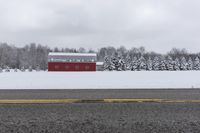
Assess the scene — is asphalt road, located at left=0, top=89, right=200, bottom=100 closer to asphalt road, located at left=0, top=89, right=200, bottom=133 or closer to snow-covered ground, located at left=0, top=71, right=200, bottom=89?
asphalt road, located at left=0, top=89, right=200, bottom=133

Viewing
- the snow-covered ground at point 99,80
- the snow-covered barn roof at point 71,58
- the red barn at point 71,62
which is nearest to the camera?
the snow-covered ground at point 99,80

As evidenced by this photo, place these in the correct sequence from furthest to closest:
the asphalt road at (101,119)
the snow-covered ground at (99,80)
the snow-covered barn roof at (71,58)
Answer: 1. the snow-covered barn roof at (71,58)
2. the snow-covered ground at (99,80)
3. the asphalt road at (101,119)

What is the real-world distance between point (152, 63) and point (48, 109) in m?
86.7

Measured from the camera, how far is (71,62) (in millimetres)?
65812

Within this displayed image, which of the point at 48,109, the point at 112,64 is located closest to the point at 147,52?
the point at 112,64

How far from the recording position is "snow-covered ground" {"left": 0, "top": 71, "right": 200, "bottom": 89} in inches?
850

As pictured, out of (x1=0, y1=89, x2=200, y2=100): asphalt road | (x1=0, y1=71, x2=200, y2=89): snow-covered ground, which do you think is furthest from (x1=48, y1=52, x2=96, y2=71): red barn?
(x1=0, y1=89, x2=200, y2=100): asphalt road

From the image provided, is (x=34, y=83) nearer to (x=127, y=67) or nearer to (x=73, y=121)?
(x=73, y=121)

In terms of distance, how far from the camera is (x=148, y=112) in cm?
783

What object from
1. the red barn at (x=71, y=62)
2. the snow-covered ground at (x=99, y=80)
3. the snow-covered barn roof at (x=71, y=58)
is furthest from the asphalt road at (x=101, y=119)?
the snow-covered barn roof at (x=71, y=58)

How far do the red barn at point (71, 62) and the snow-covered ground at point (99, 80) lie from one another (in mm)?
38834

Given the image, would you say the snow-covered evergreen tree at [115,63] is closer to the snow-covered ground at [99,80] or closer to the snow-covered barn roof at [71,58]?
the snow-covered barn roof at [71,58]

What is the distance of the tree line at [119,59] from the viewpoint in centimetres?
8709

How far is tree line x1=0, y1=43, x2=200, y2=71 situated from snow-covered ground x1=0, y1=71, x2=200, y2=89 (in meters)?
57.0
